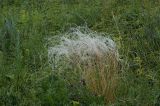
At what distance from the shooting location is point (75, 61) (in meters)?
5.09

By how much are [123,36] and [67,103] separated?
180cm

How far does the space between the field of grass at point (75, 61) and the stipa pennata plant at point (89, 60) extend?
1cm

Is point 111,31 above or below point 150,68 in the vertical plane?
above

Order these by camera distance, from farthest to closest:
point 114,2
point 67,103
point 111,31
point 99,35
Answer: point 114,2 < point 111,31 < point 99,35 < point 67,103

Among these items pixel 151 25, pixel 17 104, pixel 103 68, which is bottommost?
pixel 17 104

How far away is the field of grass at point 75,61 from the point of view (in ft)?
15.4

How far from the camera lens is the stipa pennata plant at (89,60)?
479 centimetres

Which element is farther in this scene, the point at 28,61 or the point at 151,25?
the point at 151,25

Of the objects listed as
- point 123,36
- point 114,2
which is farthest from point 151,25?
point 114,2

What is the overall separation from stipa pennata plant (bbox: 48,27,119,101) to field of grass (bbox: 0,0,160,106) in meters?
0.01

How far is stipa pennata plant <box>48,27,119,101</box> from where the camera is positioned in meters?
4.79

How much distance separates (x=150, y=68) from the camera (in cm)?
538

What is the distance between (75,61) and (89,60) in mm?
162

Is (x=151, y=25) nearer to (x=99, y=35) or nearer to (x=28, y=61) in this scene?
(x=99, y=35)
